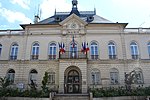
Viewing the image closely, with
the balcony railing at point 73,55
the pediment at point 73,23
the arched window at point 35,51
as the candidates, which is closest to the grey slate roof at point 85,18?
the pediment at point 73,23

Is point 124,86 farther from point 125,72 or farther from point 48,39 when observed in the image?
point 48,39

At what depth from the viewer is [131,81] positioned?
17984mm

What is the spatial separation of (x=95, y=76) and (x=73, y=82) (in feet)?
8.98

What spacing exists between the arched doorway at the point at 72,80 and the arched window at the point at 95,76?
157 cm

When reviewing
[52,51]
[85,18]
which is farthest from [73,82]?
[85,18]

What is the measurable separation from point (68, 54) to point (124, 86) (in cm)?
754

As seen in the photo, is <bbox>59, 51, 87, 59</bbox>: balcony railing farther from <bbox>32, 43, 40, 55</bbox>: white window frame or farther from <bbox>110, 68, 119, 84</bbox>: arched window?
<bbox>110, 68, 119, 84</bbox>: arched window

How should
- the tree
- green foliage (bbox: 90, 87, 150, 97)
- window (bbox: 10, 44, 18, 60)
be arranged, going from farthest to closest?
window (bbox: 10, 44, 18, 60), the tree, green foliage (bbox: 90, 87, 150, 97)

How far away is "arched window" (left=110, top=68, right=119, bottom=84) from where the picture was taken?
64.0 ft

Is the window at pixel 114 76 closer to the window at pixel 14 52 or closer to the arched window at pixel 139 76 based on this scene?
the arched window at pixel 139 76

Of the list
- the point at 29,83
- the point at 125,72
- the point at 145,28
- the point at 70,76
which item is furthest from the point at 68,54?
the point at 145,28

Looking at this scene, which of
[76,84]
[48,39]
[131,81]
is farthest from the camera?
[48,39]

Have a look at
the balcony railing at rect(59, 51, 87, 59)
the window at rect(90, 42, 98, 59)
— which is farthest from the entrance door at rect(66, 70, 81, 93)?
the window at rect(90, 42, 98, 59)

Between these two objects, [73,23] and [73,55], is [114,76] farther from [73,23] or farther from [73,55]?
[73,23]
